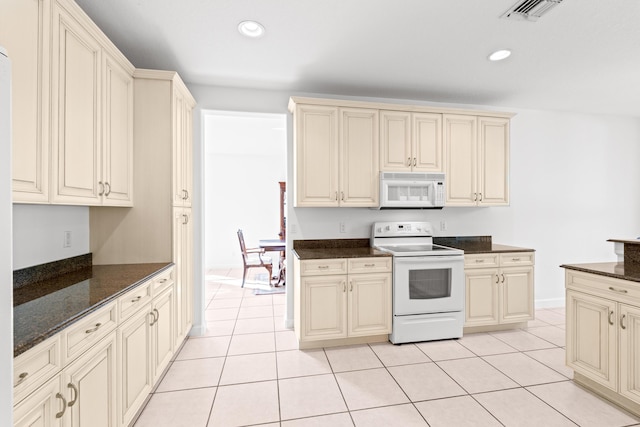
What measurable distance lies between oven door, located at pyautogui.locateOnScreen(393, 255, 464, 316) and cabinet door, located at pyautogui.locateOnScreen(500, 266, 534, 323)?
580mm

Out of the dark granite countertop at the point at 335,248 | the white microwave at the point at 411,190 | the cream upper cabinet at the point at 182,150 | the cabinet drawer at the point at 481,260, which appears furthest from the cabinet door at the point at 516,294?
the cream upper cabinet at the point at 182,150

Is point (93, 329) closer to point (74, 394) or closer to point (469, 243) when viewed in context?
point (74, 394)

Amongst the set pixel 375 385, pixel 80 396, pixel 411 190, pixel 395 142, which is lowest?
pixel 375 385

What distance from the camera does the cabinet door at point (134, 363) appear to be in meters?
1.60

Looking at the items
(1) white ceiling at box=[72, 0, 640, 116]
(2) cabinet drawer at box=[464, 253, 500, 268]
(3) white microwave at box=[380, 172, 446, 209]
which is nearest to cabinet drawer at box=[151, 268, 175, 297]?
(1) white ceiling at box=[72, 0, 640, 116]

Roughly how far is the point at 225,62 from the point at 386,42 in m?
1.44

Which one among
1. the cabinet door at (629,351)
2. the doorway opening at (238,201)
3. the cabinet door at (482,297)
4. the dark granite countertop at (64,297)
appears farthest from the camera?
the doorway opening at (238,201)

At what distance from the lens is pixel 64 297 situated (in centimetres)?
147

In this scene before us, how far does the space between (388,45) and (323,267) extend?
6.63 feet

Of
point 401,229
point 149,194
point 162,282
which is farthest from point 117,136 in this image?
point 401,229

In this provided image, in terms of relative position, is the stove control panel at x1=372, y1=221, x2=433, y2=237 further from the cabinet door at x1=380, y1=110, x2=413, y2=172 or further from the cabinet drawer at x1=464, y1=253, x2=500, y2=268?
the cabinet door at x1=380, y1=110, x2=413, y2=172

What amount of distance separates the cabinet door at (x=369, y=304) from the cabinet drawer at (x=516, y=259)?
1.36 metres

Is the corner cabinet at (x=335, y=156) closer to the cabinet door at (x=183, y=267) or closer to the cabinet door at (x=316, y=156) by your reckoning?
the cabinet door at (x=316, y=156)

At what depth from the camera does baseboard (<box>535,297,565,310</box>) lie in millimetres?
3973
